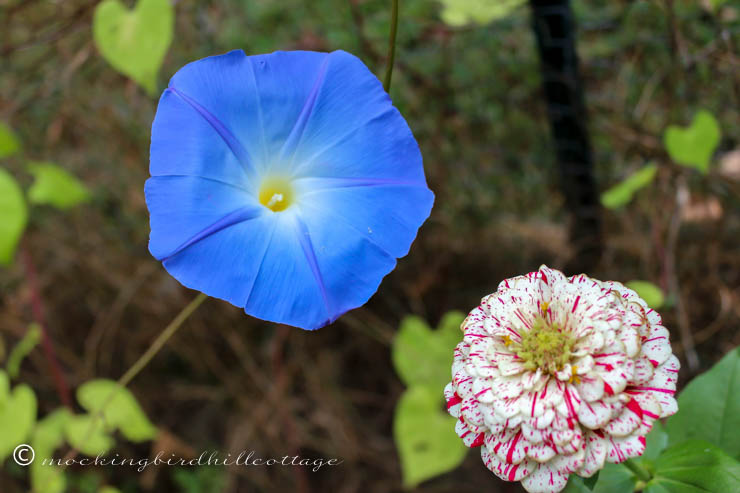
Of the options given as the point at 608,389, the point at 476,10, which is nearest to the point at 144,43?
the point at 476,10

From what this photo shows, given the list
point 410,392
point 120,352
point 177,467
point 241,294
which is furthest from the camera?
point 120,352

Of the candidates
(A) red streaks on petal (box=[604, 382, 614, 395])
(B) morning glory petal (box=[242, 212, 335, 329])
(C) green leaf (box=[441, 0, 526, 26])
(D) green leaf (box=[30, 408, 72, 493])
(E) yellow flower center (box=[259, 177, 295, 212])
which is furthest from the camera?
(D) green leaf (box=[30, 408, 72, 493])

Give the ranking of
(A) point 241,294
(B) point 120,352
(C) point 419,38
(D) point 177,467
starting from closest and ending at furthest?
(A) point 241,294 < (C) point 419,38 < (D) point 177,467 < (B) point 120,352

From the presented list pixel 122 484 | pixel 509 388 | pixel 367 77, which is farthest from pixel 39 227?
pixel 509 388

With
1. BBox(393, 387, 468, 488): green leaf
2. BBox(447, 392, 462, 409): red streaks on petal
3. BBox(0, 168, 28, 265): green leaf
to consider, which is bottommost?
BBox(447, 392, 462, 409): red streaks on petal

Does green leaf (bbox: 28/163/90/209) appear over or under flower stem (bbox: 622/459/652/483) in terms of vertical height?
over

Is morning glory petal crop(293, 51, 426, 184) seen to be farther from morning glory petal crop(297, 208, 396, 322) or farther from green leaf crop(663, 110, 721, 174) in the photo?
green leaf crop(663, 110, 721, 174)

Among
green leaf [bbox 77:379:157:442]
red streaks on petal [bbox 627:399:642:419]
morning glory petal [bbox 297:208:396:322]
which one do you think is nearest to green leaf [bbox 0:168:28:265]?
green leaf [bbox 77:379:157:442]

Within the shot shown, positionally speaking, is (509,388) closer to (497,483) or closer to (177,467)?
(497,483)
